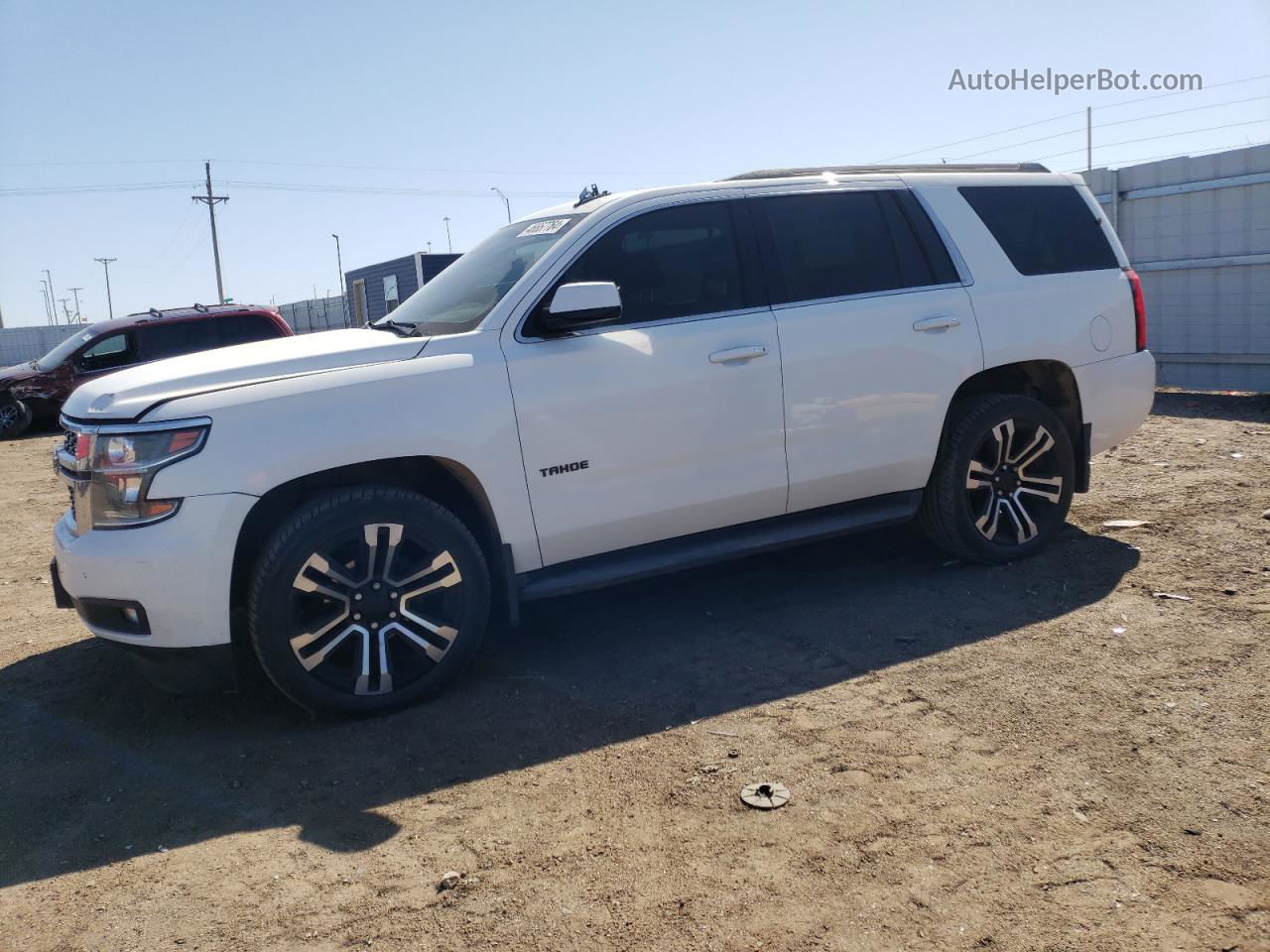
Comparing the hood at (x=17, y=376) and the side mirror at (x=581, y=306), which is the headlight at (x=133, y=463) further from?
the hood at (x=17, y=376)

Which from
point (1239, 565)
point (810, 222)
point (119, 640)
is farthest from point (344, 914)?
point (1239, 565)

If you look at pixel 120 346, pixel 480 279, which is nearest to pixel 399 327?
pixel 480 279

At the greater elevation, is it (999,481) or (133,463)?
(133,463)

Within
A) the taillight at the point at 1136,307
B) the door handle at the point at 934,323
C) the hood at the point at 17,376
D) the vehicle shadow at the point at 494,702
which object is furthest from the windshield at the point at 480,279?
the hood at the point at 17,376

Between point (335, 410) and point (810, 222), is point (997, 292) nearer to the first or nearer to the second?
point (810, 222)

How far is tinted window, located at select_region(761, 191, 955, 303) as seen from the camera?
5.12 metres

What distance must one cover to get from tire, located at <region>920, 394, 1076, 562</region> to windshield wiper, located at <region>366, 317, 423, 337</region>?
2713 millimetres

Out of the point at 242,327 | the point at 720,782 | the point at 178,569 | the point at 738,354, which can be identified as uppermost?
the point at 242,327

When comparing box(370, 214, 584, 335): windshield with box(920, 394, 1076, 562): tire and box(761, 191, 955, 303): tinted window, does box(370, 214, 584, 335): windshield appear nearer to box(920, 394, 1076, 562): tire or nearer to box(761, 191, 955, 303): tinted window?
box(761, 191, 955, 303): tinted window

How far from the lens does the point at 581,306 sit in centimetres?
435

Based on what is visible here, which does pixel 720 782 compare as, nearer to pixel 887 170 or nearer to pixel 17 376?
pixel 887 170

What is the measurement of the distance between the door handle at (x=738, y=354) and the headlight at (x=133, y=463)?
7.01ft

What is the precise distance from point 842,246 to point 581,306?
161 centimetres

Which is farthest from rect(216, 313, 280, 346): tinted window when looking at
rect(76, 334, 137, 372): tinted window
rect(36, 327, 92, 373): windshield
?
rect(36, 327, 92, 373): windshield
